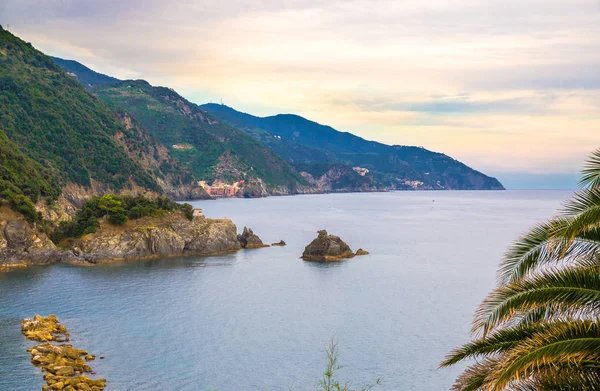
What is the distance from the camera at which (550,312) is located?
12.4m

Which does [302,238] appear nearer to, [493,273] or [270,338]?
[493,273]

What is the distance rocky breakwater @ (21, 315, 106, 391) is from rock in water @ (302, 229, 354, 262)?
47.4 meters

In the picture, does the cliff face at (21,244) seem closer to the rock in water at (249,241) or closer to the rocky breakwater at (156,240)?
the rocky breakwater at (156,240)

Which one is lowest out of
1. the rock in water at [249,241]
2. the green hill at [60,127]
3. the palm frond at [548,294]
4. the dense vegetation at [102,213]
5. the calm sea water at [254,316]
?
the calm sea water at [254,316]

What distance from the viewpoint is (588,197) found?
38.6 ft

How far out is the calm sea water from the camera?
128ft

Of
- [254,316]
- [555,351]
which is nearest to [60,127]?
[254,316]

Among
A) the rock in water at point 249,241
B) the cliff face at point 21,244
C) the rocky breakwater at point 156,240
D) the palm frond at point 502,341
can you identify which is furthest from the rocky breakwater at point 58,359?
the rock in water at point 249,241

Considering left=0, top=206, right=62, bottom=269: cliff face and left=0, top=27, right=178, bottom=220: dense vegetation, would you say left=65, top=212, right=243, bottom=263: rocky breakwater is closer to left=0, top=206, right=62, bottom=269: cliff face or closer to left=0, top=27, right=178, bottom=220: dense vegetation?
left=0, top=206, right=62, bottom=269: cliff face

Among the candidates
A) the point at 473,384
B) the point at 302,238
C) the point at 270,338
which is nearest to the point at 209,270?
the point at 270,338

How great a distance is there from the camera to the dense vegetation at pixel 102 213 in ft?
275

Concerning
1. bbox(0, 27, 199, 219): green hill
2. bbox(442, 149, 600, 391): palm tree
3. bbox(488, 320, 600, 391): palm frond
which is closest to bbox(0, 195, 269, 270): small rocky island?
bbox(0, 27, 199, 219): green hill

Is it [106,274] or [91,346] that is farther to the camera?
[106,274]

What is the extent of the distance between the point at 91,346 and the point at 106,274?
31.1 meters
